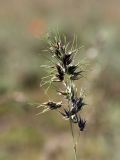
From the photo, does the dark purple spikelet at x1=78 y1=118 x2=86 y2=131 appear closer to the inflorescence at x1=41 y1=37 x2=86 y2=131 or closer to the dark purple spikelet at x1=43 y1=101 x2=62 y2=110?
the inflorescence at x1=41 y1=37 x2=86 y2=131

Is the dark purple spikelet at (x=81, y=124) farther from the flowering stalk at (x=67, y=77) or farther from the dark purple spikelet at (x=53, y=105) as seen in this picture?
the dark purple spikelet at (x=53, y=105)

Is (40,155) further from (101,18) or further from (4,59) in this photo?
(101,18)

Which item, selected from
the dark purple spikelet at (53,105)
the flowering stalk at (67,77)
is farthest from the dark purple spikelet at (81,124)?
the dark purple spikelet at (53,105)

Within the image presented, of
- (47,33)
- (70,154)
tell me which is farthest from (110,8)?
(47,33)

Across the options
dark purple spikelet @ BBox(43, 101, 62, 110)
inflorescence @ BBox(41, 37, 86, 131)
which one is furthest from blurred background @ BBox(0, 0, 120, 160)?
dark purple spikelet @ BBox(43, 101, 62, 110)

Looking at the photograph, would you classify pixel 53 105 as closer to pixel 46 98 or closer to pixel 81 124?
pixel 81 124
